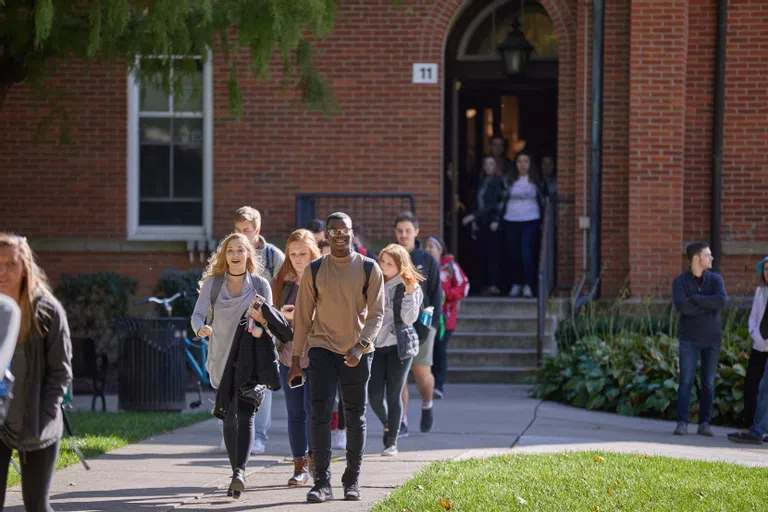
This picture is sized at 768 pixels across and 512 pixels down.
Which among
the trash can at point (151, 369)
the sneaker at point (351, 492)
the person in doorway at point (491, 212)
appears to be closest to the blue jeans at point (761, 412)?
the sneaker at point (351, 492)

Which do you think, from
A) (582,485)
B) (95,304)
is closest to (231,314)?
(582,485)

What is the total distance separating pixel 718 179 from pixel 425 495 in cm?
909

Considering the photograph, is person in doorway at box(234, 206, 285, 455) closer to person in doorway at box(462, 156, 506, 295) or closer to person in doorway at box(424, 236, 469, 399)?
person in doorway at box(424, 236, 469, 399)

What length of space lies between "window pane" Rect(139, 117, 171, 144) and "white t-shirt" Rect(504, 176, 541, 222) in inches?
182


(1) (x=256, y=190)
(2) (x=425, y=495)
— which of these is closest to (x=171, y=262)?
(1) (x=256, y=190)

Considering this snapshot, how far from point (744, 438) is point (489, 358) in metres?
4.52

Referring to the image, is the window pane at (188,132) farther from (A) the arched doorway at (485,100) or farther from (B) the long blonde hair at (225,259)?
(B) the long blonde hair at (225,259)

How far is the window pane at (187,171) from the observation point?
16.1 meters

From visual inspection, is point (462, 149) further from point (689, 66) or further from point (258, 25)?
point (258, 25)

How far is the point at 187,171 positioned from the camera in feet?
53.0

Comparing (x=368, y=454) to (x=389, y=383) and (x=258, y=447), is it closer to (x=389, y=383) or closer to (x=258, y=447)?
(x=389, y=383)

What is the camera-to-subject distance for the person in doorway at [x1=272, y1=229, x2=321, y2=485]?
7.97m

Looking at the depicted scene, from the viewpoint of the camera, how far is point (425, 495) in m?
7.15

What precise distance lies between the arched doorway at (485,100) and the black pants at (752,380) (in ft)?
21.3
